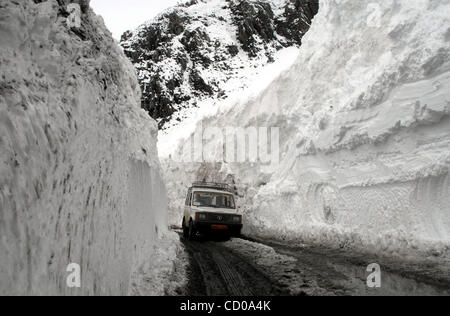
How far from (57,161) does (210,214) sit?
29.9ft

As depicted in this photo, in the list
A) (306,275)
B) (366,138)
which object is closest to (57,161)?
(306,275)

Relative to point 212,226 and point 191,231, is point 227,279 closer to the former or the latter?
point 212,226

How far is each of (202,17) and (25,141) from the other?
52917 mm

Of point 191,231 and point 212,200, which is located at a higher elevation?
point 212,200

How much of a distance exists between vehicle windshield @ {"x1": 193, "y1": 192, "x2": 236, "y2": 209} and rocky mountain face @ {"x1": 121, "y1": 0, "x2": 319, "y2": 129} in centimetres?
2162

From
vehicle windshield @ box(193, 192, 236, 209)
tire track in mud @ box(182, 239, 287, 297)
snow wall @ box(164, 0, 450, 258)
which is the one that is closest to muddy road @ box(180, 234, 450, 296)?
tire track in mud @ box(182, 239, 287, 297)

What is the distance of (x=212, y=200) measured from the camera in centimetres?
1270

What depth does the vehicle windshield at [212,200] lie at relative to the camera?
12.5 metres

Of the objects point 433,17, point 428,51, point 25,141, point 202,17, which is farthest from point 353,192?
point 202,17

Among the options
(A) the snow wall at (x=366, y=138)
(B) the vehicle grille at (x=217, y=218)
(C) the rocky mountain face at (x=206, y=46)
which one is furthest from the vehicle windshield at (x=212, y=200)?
(C) the rocky mountain face at (x=206, y=46)

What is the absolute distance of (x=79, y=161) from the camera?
3209mm

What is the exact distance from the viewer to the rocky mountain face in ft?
124

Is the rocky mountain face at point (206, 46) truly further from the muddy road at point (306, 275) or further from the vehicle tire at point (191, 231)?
the muddy road at point (306, 275)

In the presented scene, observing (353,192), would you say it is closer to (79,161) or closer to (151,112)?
(79,161)
